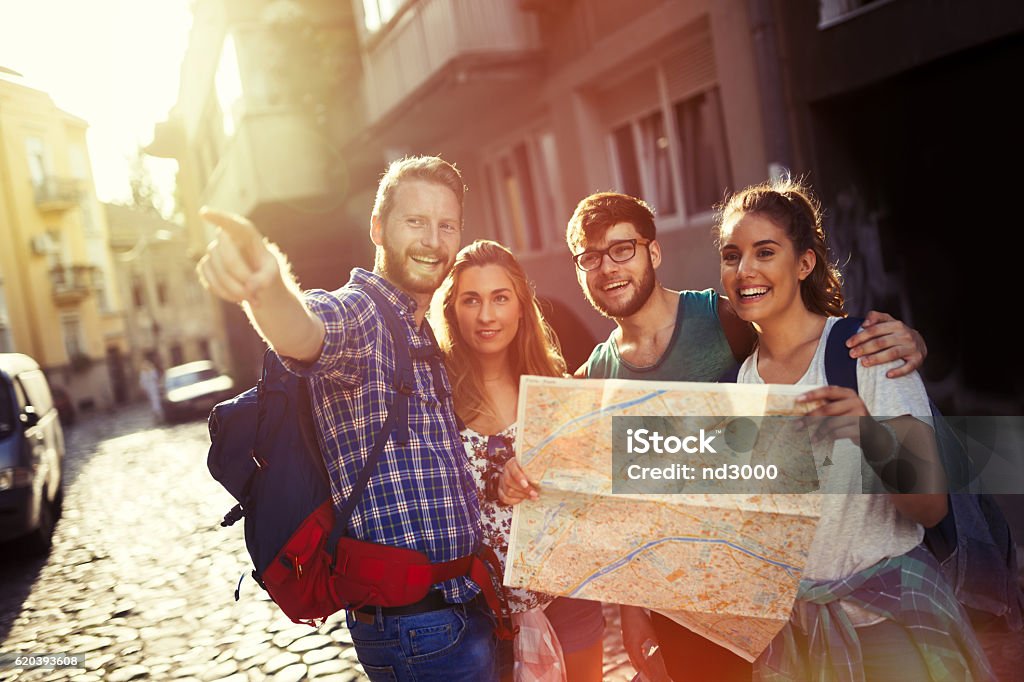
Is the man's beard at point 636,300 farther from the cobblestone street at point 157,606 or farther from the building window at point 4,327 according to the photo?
the building window at point 4,327

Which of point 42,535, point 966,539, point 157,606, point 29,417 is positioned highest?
point 29,417

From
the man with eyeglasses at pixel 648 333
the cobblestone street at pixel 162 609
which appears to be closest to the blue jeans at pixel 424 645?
the man with eyeglasses at pixel 648 333

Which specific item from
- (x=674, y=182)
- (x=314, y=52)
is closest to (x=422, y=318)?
(x=674, y=182)

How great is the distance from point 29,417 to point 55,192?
285 centimetres

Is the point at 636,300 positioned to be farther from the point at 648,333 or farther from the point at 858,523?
the point at 858,523

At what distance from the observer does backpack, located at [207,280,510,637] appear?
83.4 inches

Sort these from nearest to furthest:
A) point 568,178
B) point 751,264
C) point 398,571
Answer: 1. point 398,571
2. point 751,264
3. point 568,178

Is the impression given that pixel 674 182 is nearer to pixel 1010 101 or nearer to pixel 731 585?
pixel 1010 101

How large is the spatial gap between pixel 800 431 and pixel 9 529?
8728mm

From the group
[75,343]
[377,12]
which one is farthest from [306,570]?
[75,343]

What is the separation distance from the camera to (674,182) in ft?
30.6

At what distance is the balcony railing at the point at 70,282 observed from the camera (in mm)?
11116

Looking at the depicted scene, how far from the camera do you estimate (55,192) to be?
33.1ft

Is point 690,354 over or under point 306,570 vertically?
over
